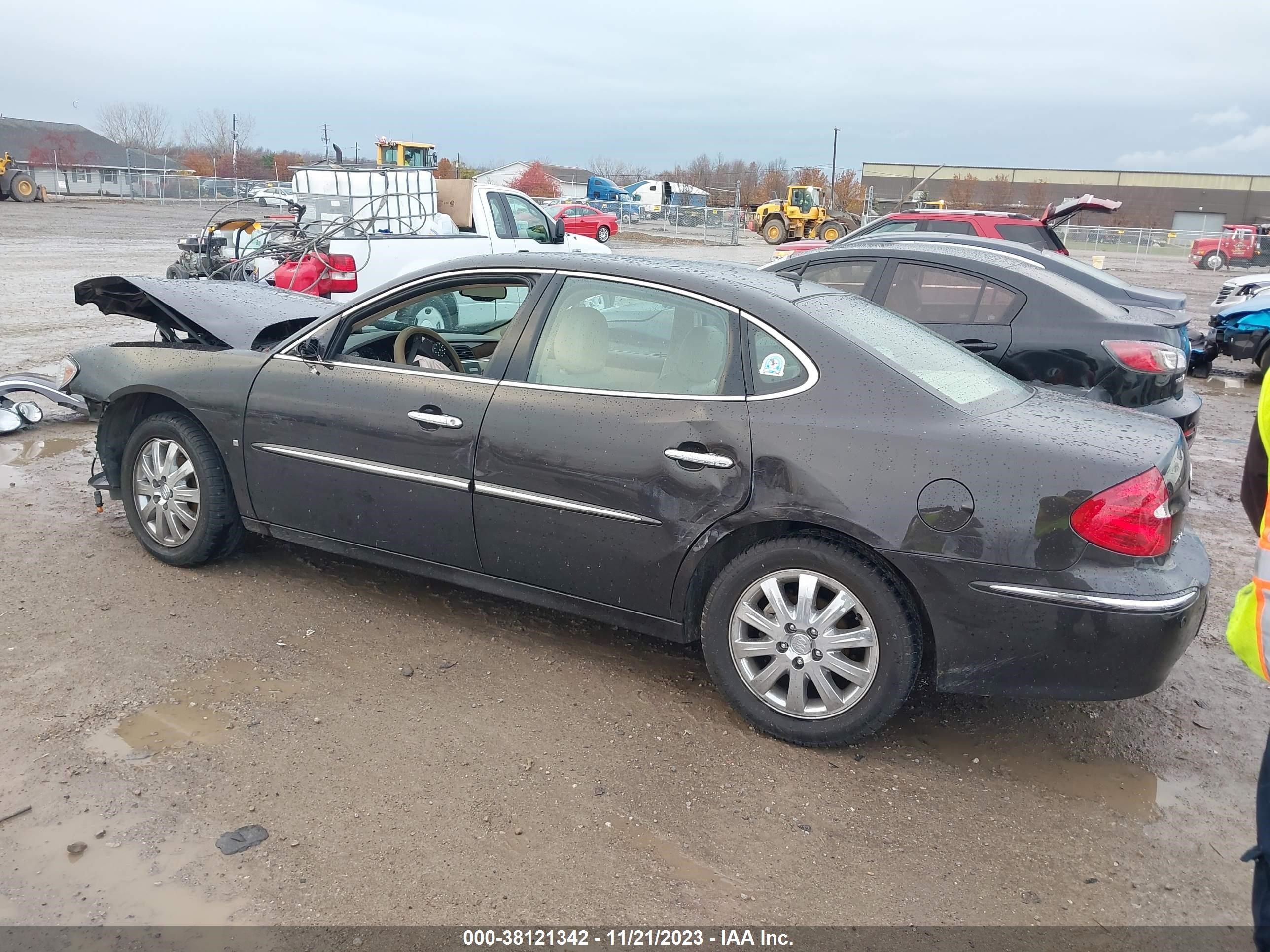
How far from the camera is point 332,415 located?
440 cm

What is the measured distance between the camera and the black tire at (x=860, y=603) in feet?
11.1

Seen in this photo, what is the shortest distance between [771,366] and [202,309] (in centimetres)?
320

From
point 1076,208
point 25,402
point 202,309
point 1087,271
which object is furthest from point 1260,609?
point 1076,208

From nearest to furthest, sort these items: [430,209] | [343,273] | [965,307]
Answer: [965,307], [343,273], [430,209]

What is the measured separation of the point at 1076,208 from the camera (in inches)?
501

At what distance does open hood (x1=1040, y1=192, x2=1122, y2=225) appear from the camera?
12.6 meters

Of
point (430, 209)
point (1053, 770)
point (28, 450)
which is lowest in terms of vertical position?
point (1053, 770)

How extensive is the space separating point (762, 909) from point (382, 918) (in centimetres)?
104

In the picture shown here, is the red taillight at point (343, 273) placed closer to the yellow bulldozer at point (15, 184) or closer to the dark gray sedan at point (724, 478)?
the dark gray sedan at point (724, 478)

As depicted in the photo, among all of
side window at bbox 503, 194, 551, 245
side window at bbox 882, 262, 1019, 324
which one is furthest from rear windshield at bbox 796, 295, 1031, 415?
side window at bbox 503, 194, 551, 245

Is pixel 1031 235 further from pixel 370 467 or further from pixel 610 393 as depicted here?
pixel 370 467

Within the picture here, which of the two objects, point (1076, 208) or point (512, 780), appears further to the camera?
point (1076, 208)

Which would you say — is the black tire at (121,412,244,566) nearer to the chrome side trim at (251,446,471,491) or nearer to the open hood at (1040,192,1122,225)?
the chrome side trim at (251,446,471,491)

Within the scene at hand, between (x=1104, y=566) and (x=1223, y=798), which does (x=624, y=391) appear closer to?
(x=1104, y=566)
